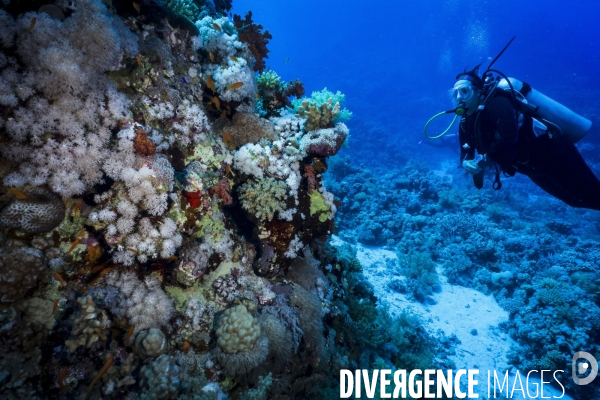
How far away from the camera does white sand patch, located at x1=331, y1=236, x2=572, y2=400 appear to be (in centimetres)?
734

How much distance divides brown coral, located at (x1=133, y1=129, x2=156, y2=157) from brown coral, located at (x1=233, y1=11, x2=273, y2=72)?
3.34 metres

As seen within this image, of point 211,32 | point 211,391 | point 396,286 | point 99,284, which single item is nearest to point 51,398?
point 99,284

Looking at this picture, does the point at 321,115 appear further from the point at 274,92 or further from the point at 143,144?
the point at 143,144

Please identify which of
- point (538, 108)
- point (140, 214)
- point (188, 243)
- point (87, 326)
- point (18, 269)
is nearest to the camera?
point (18, 269)

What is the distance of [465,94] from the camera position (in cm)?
630

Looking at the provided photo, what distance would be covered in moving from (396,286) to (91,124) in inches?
371

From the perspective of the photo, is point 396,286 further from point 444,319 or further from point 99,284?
point 99,284

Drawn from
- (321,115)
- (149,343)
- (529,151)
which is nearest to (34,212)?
(149,343)

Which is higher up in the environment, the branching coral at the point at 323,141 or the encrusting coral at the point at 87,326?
the branching coral at the point at 323,141

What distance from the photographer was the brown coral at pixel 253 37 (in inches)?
227

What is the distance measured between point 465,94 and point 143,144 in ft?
21.5

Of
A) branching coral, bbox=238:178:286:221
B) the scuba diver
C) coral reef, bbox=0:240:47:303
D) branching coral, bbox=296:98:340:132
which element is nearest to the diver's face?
the scuba diver

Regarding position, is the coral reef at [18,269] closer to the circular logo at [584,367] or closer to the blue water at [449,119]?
the blue water at [449,119]

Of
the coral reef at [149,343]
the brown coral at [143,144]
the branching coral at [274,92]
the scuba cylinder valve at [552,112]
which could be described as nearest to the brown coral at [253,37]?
the branching coral at [274,92]
